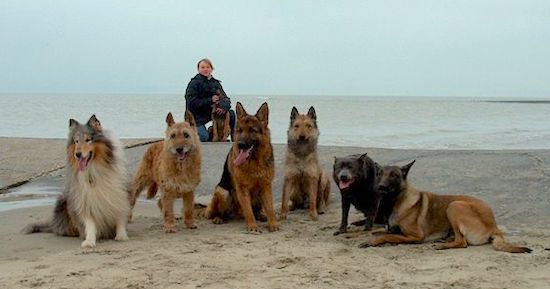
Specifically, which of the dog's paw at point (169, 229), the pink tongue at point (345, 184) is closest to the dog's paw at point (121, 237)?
the dog's paw at point (169, 229)

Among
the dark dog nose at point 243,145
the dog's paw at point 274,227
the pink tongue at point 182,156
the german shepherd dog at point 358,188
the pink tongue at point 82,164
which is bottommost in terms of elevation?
the dog's paw at point 274,227

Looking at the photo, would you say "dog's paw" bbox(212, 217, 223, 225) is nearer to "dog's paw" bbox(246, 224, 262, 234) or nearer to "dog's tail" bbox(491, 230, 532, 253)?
"dog's paw" bbox(246, 224, 262, 234)

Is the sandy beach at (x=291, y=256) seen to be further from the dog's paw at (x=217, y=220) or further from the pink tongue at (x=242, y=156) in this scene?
the pink tongue at (x=242, y=156)

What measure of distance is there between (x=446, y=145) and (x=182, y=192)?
15037 mm

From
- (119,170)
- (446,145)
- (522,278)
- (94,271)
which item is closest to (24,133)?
(446,145)

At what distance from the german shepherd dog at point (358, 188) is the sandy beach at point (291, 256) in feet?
0.86

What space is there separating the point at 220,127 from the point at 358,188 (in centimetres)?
706

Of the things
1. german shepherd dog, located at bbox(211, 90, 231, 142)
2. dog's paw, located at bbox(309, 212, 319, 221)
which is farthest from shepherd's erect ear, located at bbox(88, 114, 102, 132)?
german shepherd dog, located at bbox(211, 90, 231, 142)

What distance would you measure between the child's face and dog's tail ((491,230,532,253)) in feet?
25.2

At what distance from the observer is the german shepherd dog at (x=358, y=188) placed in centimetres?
684

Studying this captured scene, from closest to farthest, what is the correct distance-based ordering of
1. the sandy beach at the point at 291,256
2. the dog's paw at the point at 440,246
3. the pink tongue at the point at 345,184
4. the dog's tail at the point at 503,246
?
the sandy beach at the point at 291,256 < the dog's tail at the point at 503,246 < the dog's paw at the point at 440,246 < the pink tongue at the point at 345,184

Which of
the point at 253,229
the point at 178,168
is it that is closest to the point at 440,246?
the point at 253,229

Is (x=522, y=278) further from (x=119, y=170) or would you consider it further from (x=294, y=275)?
(x=119, y=170)

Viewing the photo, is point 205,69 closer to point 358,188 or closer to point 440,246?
point 358,188
